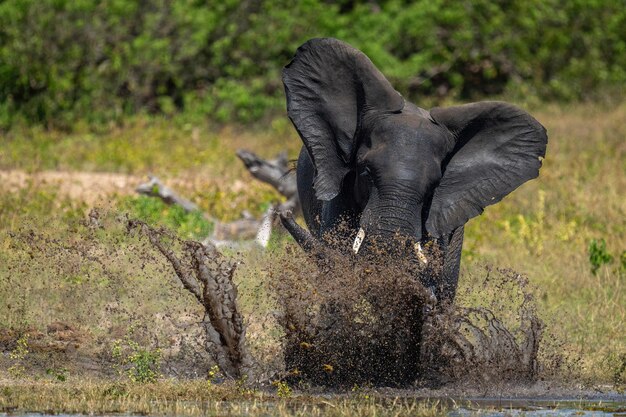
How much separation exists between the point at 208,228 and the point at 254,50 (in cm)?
896

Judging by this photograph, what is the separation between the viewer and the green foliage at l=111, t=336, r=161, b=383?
7520 mm

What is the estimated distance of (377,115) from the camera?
8.12 m

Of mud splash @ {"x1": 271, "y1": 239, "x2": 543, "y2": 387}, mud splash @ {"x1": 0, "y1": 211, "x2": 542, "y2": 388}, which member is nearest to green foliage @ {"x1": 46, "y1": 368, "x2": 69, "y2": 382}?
mud splash @ {"x1": 0, "y1": 211, "x2": 542, "y2": 388}

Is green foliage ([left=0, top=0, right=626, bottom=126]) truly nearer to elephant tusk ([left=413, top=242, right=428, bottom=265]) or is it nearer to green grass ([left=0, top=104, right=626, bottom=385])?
green grass ([left=0, top=104, right=626, bottom=385])

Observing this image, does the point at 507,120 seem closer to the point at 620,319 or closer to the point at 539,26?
the point at 620,319

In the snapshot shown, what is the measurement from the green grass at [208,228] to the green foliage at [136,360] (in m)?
0.17

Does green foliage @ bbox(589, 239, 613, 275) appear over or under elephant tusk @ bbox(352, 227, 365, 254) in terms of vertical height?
over

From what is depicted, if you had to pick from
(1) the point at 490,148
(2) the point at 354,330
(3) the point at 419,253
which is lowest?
(2) the point at 354,330

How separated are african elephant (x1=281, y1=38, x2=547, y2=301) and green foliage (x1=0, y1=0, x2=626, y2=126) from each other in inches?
414

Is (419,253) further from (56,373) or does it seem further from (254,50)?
(254,50)

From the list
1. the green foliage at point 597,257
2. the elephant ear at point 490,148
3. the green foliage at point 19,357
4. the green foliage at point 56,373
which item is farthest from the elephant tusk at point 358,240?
the green foliage at point 597,257

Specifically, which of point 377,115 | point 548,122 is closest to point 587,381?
point 377,115

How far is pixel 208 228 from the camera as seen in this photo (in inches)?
495

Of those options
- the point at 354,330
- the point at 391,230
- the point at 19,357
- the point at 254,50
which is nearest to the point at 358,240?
the point at 391,230
